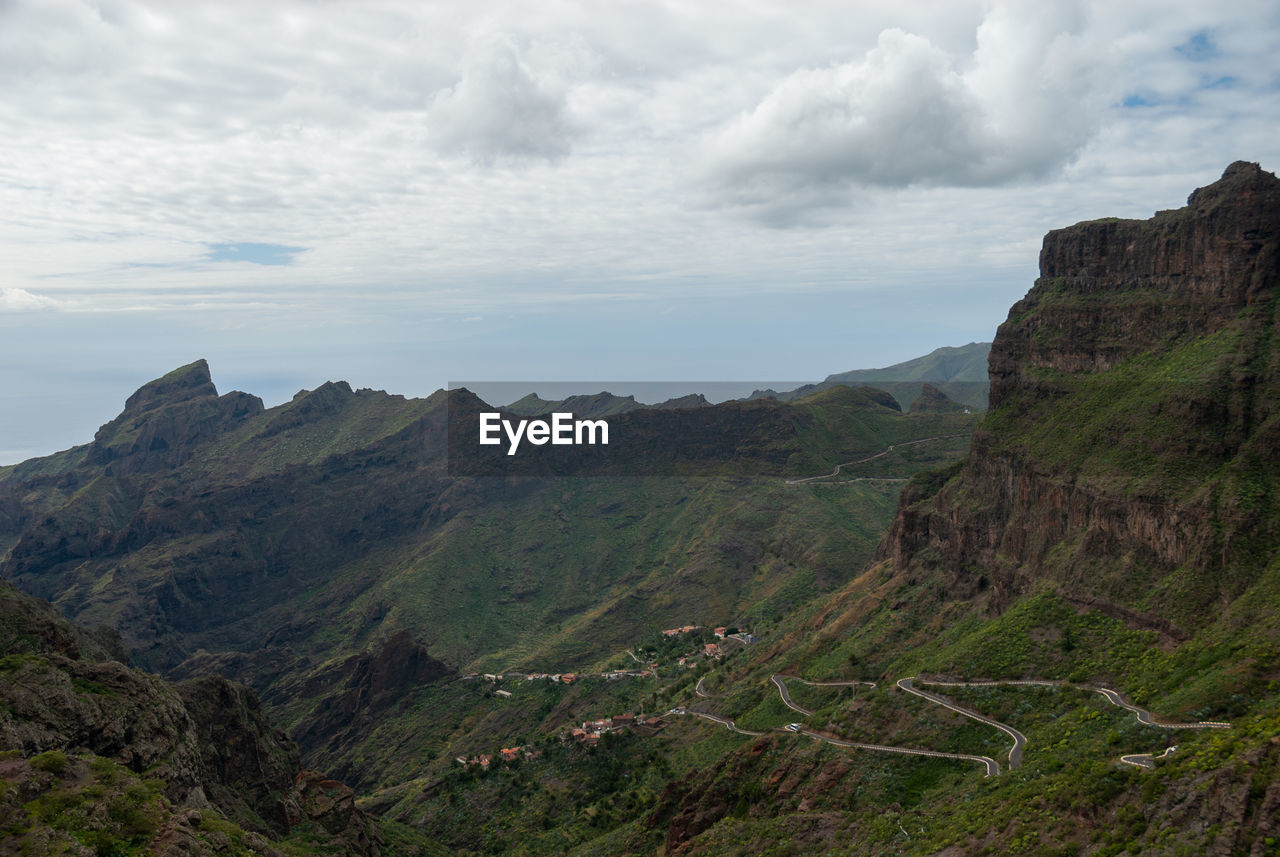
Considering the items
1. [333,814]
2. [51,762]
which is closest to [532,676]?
[333,814]

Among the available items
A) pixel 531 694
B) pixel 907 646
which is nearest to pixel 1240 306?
pixel 907 646

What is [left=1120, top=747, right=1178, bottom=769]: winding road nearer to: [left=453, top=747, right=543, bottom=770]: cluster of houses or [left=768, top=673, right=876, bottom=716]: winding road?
[left=768, top=673, right=876, bottom=716]: winding road

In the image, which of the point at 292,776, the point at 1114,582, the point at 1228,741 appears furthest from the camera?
the point at 292,776

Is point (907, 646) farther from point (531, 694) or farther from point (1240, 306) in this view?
point (531, 694)

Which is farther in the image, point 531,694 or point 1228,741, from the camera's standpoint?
point 531,694

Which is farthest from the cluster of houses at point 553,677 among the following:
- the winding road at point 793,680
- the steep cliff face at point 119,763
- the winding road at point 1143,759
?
the winding road at point 1143,759

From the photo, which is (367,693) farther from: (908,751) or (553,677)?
(908,751)
